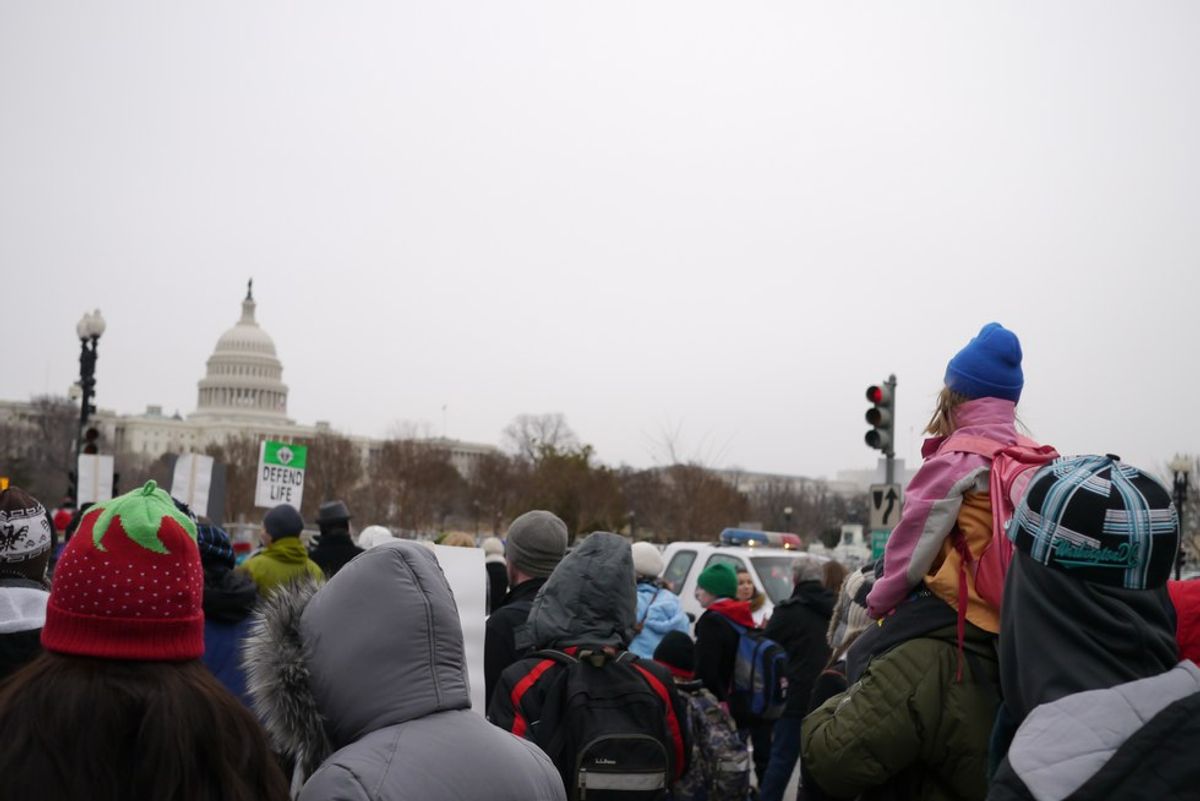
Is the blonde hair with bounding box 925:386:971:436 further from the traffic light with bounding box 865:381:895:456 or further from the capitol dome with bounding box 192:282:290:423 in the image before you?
the capitol dome with bounding box 192:282:290:423

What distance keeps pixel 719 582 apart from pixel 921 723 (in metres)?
4.85

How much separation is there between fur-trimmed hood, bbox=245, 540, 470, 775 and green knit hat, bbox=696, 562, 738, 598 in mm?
5319

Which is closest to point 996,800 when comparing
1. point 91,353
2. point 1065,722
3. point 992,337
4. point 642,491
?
point 1065,722

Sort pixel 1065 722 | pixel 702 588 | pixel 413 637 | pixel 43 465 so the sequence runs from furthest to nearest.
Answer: pixel 43 465 < pixel 702 588 < pixel 413 637 < pixel 1065 722

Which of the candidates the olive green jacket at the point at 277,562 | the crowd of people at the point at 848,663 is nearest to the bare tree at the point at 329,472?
the olive green jacket at the point at 277,562

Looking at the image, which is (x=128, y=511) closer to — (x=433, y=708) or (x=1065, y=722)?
(x=433, y=708)

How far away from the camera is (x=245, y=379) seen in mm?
136875

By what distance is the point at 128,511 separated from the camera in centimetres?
227

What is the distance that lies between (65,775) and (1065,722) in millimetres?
1754

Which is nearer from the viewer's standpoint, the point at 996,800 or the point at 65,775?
the point at 65,775

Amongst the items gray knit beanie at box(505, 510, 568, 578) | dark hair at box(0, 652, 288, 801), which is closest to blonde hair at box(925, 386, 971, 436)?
dark hair at box(0, 652, 288, 801)

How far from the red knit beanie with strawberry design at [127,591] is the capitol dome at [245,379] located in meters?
138

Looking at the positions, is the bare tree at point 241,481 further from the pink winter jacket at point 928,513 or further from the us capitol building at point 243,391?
the pink winter jacket at point 928,513

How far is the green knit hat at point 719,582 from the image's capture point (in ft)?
25.6
